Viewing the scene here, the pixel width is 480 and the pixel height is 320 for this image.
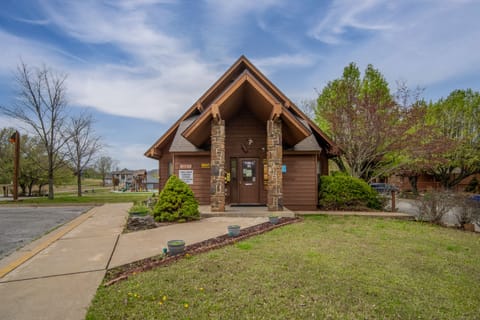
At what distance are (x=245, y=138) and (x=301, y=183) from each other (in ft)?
10.1

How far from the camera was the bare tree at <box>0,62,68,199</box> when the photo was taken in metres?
17.9

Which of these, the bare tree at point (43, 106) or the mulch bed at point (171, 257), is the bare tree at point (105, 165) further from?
the mulch bed at point (171, 257)

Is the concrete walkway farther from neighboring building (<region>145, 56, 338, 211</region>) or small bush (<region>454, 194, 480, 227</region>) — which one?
small bush (<region>454, 194, 480, 227</region>)

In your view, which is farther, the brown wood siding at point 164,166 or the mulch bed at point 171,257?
the brown wood siding at point 164,166

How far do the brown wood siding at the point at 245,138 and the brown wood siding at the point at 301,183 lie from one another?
3.51 feet

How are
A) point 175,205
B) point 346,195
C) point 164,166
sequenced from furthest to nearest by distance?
point 164,166 < point 346,195 < point 175,205

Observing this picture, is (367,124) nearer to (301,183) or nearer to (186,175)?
(301,183)

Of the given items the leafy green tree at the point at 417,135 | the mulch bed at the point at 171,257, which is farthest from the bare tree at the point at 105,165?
the mulch bed at the point at 171,257

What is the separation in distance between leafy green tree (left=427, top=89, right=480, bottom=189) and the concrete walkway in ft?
70.4

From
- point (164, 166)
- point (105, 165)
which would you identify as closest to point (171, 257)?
point (164, 166)

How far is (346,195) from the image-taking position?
34.3 ft

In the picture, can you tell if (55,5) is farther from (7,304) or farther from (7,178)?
(7,178)

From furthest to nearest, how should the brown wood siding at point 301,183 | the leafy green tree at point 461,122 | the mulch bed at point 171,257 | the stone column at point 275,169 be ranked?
the leafy green tree at point 461,122
the brown wood siding at point 301,183
the stone column at point 275,169
the mulch bed at point 171,257

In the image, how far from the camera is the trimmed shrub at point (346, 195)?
10.5 m
